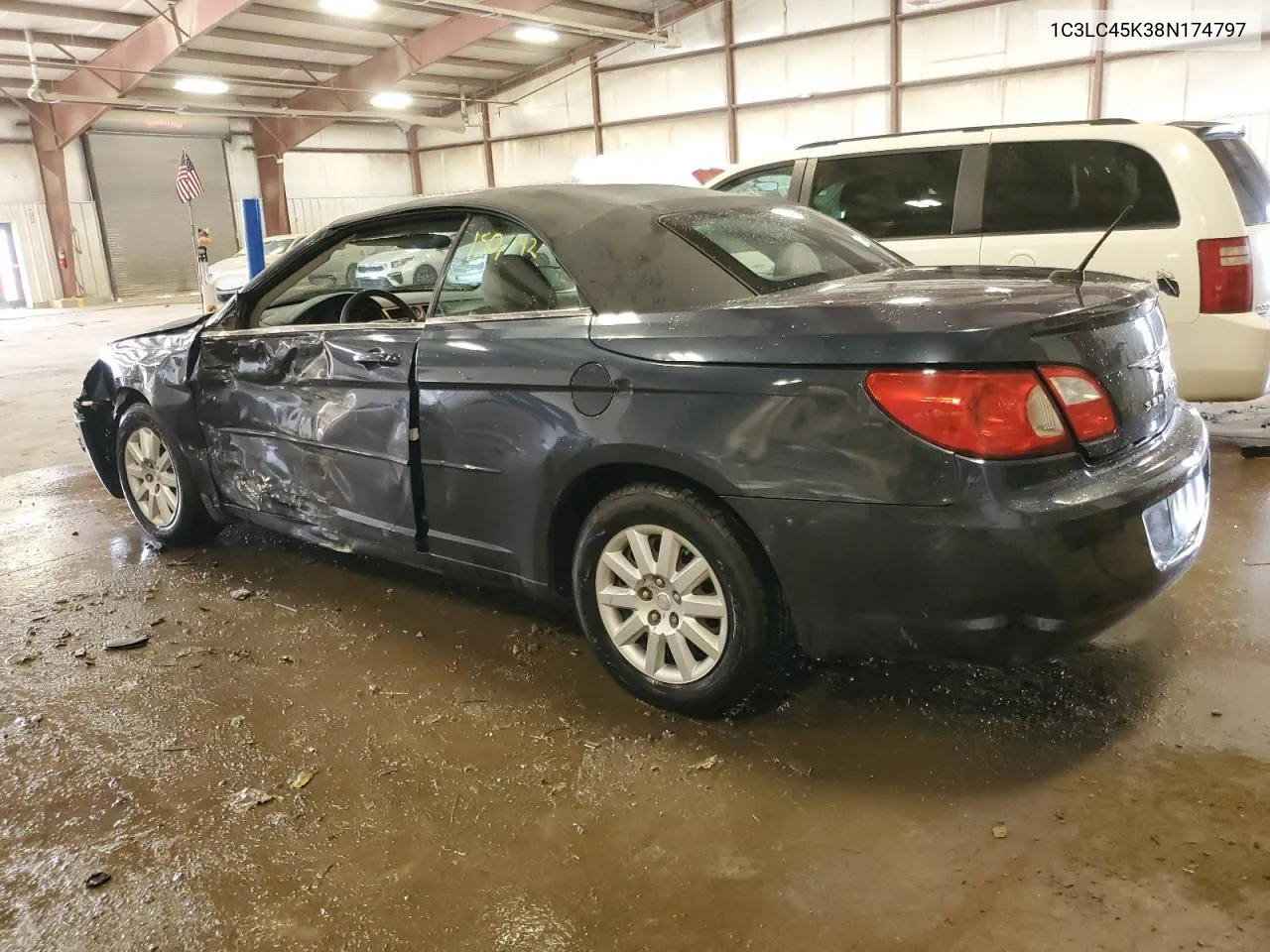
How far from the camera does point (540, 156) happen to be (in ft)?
76.8

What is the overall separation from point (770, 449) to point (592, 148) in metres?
21.2

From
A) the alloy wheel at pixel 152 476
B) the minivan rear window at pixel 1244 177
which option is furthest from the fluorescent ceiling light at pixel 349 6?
the minivan rear window at pixel 1244 177

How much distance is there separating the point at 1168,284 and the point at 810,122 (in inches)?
583

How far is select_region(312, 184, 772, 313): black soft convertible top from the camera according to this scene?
2.56 metres

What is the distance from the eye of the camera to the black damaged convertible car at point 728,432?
6.85ft

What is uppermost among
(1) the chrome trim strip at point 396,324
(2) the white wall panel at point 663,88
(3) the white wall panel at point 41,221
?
(2) the white wall panel at point 663,88

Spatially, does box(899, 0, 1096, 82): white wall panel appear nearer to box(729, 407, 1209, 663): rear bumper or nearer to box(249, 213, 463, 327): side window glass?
box(249, 213, 463, 327): side window glass

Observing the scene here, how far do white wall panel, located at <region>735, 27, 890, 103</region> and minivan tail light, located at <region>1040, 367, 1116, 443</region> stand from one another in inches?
657

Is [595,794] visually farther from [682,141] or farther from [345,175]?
[345,175]

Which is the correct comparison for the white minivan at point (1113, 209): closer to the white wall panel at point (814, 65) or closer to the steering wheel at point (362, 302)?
the steering wheel at point (362, 302)

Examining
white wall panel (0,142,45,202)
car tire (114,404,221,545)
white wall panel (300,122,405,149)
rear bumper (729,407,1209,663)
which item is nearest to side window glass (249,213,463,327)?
car tire (114,404,221,545)

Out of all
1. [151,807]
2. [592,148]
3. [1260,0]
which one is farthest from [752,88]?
[151,807]

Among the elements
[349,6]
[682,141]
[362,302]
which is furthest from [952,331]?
[682,141]

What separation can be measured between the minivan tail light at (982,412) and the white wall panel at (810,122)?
1629 cm
